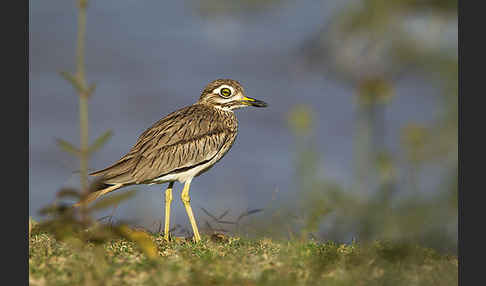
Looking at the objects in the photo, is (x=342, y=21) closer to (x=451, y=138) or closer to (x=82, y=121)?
(x=451, y=138)

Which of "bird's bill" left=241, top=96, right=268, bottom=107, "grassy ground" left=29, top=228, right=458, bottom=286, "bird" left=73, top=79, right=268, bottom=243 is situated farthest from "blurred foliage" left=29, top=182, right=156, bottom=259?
"bird's bill" left=241, top=96, right=268, bottom=107

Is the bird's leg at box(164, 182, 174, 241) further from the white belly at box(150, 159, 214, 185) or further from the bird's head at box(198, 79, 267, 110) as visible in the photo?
the bird's head at box(198, 79, 267, 110)

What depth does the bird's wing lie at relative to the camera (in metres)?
7.50

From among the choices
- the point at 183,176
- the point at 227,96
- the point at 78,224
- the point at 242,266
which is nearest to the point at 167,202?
the point at 183,176

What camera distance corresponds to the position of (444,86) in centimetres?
1195

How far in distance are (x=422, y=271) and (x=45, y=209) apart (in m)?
3.14

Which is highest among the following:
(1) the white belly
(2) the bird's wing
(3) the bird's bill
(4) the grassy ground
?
(3) the bird's bill

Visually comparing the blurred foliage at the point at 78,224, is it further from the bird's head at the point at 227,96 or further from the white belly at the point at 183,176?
the bird's head at the point at 227,96

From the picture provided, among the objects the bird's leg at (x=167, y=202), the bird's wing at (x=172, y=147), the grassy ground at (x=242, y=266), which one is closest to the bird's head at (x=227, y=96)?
the bird's wing at (x=172, y=147)

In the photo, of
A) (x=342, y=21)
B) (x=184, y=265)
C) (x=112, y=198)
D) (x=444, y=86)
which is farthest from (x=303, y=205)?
(x=342, y=21)

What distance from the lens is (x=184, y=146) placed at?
7.96 meters

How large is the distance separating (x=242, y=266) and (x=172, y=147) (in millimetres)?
2963

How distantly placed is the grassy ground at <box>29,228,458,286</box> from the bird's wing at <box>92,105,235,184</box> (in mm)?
1322

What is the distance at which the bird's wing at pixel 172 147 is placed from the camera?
24.6ft
